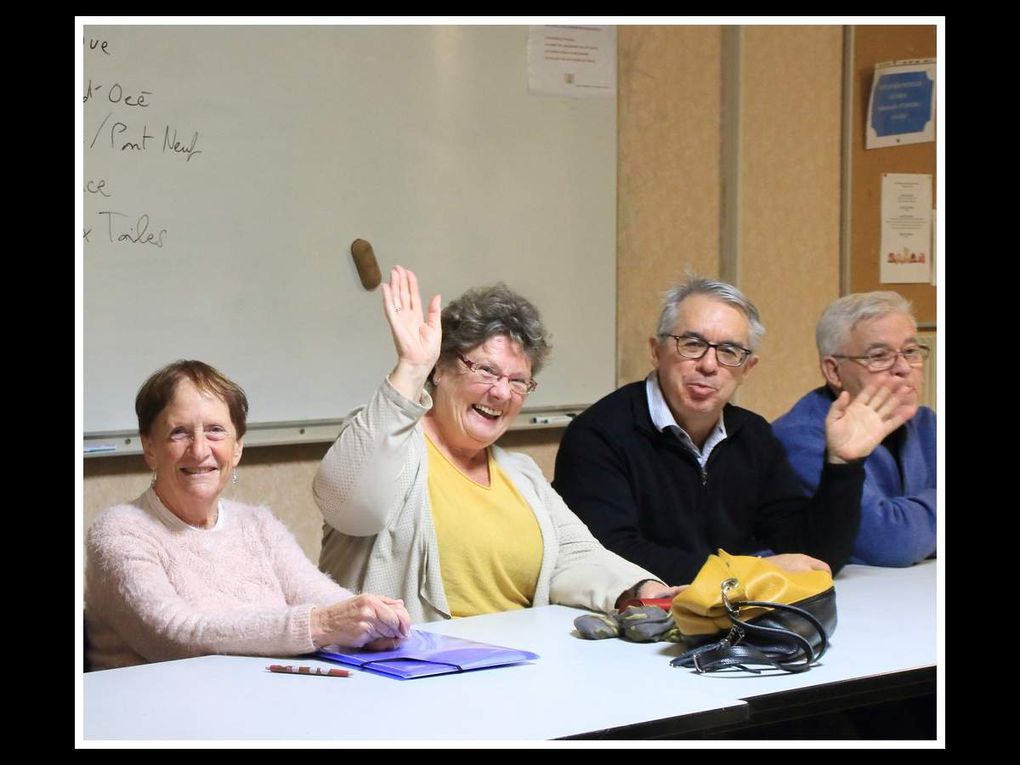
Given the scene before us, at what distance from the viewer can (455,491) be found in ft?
8.13

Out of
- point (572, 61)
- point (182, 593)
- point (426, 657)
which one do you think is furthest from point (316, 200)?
point (426, 657)

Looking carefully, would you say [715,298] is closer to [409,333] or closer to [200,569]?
[409,333]

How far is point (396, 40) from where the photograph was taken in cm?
348

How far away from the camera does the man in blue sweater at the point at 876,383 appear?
2955 mm

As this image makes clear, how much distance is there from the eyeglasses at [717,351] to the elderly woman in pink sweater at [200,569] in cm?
108

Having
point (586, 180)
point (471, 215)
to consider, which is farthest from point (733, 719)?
point (586, 180)

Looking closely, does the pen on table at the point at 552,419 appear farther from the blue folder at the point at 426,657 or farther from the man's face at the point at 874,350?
the blue folder at the point at 426,657

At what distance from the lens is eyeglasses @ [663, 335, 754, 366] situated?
2.78 meters

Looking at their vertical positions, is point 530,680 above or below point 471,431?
below

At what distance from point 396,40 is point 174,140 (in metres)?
0.73

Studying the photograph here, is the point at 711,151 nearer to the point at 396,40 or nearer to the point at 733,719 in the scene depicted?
the point at 396,40

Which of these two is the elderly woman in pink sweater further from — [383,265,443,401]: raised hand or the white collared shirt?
the white collared shirt

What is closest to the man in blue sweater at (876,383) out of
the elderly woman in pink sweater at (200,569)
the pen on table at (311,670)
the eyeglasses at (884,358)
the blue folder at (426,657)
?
the eyeglasses at (884,358)

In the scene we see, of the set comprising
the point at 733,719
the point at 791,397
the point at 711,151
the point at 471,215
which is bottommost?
the point at 733,719
